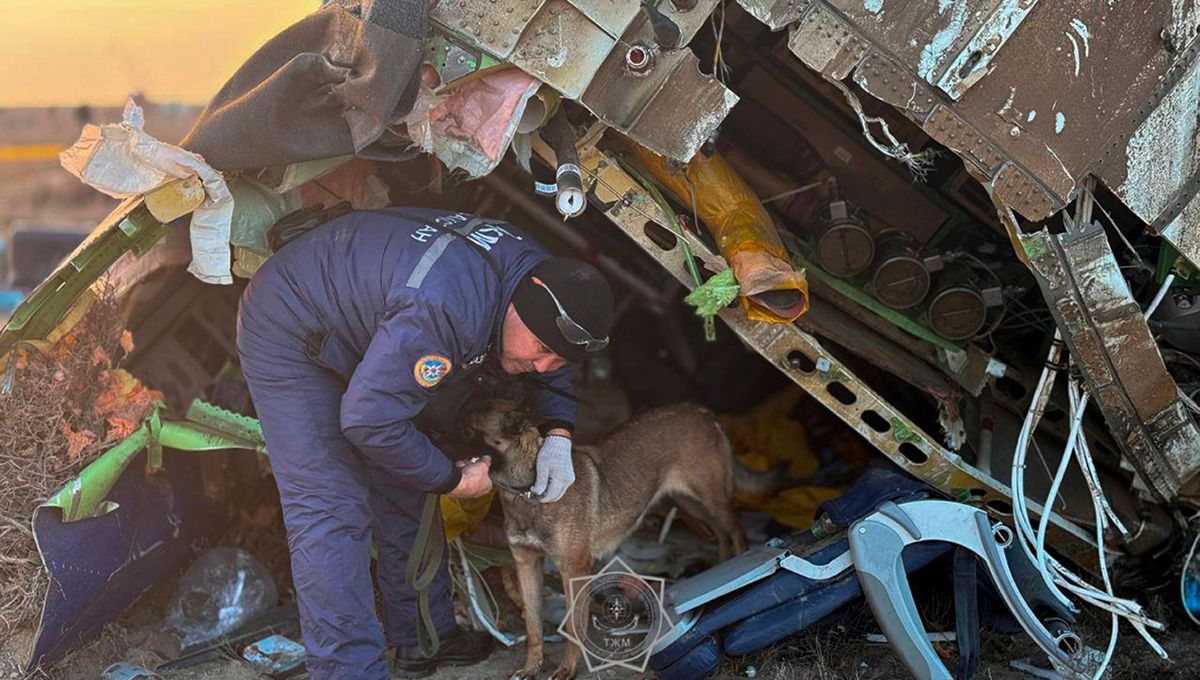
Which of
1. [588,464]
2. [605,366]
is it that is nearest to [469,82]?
[588,464]

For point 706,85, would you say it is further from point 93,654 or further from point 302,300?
A: point 93,654

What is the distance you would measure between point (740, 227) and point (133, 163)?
2.43 metres

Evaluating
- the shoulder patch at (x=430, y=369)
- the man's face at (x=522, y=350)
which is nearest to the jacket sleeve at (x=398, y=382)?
the shoulder patch at (x=430, y=369)

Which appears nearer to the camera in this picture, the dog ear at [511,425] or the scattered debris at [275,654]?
the dog ear at [511,425]

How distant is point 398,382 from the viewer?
12.0 feet

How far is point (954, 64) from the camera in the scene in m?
3.96

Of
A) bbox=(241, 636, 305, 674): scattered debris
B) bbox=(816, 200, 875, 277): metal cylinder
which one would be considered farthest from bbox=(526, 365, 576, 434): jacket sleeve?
bbox=(241, 636, 305, 674): scattered debris

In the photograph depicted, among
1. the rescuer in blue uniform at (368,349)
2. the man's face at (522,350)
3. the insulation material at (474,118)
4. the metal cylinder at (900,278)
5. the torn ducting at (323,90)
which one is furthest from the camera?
the metal cylinder at (900,278)

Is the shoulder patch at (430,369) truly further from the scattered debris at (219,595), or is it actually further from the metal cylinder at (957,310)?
the metal cylinder at (957,310)

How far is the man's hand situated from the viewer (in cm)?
412

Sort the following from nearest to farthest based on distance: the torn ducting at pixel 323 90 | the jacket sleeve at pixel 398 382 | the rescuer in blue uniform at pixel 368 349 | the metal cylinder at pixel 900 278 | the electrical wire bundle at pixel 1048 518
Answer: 1. the jacket sleeve at pixel 398 382
2. the rescuer in blue uniform at pixel 368 349
3. the torn ducting at pixel 323 90
4. the electrical wire bundle at pixel 1048 518
5. the metal cylinder at pixel 900 278
